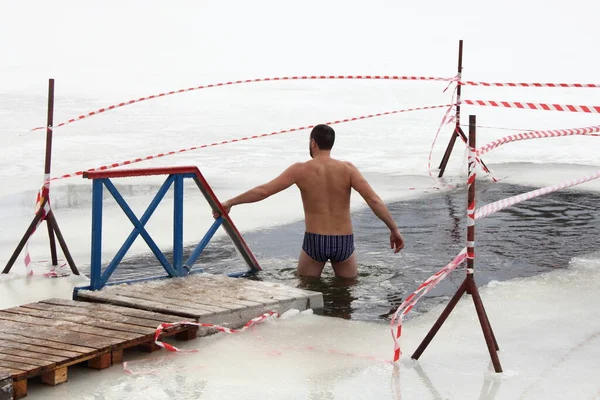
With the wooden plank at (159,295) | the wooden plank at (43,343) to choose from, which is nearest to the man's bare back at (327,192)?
the wooden plank at (159,295)

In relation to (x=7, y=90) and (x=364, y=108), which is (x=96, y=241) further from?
(x=7, y=90)

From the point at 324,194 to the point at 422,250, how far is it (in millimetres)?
1846

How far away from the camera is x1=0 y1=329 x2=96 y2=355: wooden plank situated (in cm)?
550

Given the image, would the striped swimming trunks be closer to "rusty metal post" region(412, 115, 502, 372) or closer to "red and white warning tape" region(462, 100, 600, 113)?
"red and white warning tape" region(462, 100, 600, 113)

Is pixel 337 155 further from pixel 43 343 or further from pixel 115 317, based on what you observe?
pixel 43 343

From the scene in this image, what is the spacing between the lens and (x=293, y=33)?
34.2 metres

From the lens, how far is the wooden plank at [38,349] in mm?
5395

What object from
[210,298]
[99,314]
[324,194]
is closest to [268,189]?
[324,194]

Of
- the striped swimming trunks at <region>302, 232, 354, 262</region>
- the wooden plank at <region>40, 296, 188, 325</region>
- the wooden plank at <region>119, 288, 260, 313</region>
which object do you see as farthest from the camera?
the striped swimming trunks at <region>302, 232, 354, 262</region>

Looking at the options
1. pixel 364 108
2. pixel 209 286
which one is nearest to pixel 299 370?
pixel 209 286

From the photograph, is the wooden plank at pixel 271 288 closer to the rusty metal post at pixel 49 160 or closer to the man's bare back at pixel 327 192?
the man's bare back at pixel 327 192

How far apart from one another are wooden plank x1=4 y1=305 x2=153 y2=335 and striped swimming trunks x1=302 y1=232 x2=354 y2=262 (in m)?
2.31

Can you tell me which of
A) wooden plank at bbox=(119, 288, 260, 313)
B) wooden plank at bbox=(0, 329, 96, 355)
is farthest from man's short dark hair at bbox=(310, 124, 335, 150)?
wooden plank at bbox=(0, 329, 96, 355)

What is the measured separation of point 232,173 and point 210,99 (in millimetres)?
9355
